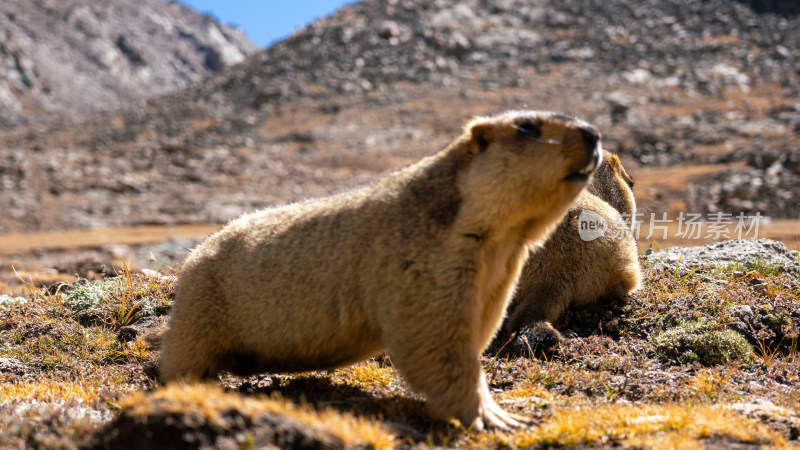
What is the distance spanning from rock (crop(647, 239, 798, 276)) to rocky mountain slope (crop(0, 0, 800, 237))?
1469cm

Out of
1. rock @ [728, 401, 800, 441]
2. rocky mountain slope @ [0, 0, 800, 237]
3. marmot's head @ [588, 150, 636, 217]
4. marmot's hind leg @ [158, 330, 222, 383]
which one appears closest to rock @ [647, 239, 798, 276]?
marmot's head @ [588, 150, 636, 217]

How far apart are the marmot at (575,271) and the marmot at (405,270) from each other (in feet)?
6.67

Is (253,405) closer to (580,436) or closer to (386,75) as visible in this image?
(580,436)

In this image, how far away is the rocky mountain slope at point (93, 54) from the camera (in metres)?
69.3

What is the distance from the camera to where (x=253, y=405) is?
3773 millimetres

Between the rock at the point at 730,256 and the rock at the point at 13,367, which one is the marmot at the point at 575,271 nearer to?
the rock at the point at 730,256

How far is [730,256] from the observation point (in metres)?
9.09

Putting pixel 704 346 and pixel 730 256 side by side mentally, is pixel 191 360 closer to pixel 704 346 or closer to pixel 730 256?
pixel 704 346

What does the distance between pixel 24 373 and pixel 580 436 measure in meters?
5.02

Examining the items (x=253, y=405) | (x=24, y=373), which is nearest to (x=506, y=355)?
(x=253, y=405)

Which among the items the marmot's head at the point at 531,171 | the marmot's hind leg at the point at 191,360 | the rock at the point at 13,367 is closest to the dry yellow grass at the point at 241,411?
the marmot's hind leg at the point at 191,360

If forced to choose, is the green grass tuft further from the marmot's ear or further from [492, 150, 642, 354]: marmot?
the marmot's ear

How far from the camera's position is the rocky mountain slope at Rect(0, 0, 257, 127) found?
69.3m

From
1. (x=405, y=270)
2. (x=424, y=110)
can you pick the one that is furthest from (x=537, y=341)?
(x=424, y=110)
